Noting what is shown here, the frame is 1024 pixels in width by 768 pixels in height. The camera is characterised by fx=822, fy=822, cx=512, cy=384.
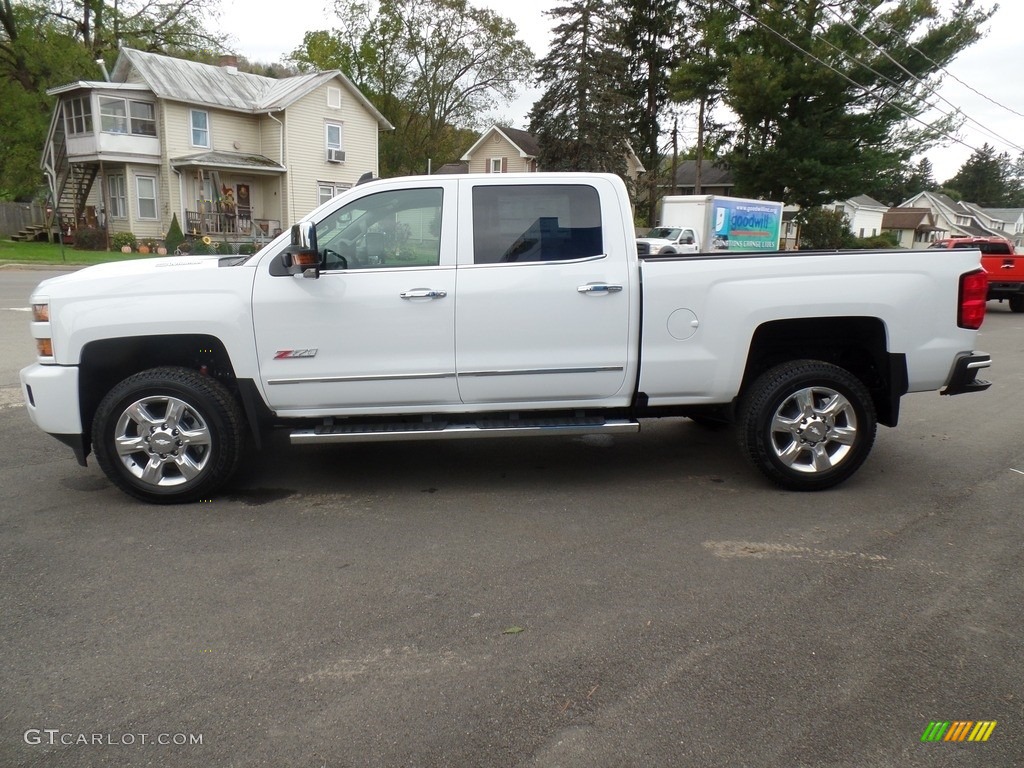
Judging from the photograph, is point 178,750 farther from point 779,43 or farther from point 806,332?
point 779,43

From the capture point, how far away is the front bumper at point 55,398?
4996 mm

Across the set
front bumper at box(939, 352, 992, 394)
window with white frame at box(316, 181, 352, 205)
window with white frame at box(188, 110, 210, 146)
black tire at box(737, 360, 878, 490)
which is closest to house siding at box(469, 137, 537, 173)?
window with white frame at box(316, 181, 352, 205)

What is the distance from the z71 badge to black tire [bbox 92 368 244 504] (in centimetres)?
43

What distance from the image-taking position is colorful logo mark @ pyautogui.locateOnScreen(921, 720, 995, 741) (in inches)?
115

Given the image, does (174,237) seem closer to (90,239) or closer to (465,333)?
(90,239)

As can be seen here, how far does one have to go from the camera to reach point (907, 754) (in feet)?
9.32

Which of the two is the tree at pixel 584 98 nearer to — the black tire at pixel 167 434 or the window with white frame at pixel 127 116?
the window with white frame at pixel 127 116

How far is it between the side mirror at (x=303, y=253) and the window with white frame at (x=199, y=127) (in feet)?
113

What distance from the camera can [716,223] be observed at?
102 ft

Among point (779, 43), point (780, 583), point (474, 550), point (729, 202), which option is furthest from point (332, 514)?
point (779, 43)

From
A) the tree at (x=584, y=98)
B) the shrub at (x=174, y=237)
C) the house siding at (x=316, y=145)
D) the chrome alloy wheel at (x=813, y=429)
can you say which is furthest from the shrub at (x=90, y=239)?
the chrome alloy wheel at (x=813, y=429)

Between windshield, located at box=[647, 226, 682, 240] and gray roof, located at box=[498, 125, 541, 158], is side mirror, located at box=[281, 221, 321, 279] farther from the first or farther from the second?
gray roof, located at box=[498, 125, 541, 158]

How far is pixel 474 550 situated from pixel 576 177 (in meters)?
2.49

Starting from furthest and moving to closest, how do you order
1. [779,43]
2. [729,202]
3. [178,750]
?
1. [779,43]
2. [729,202]
3. [178,750]
